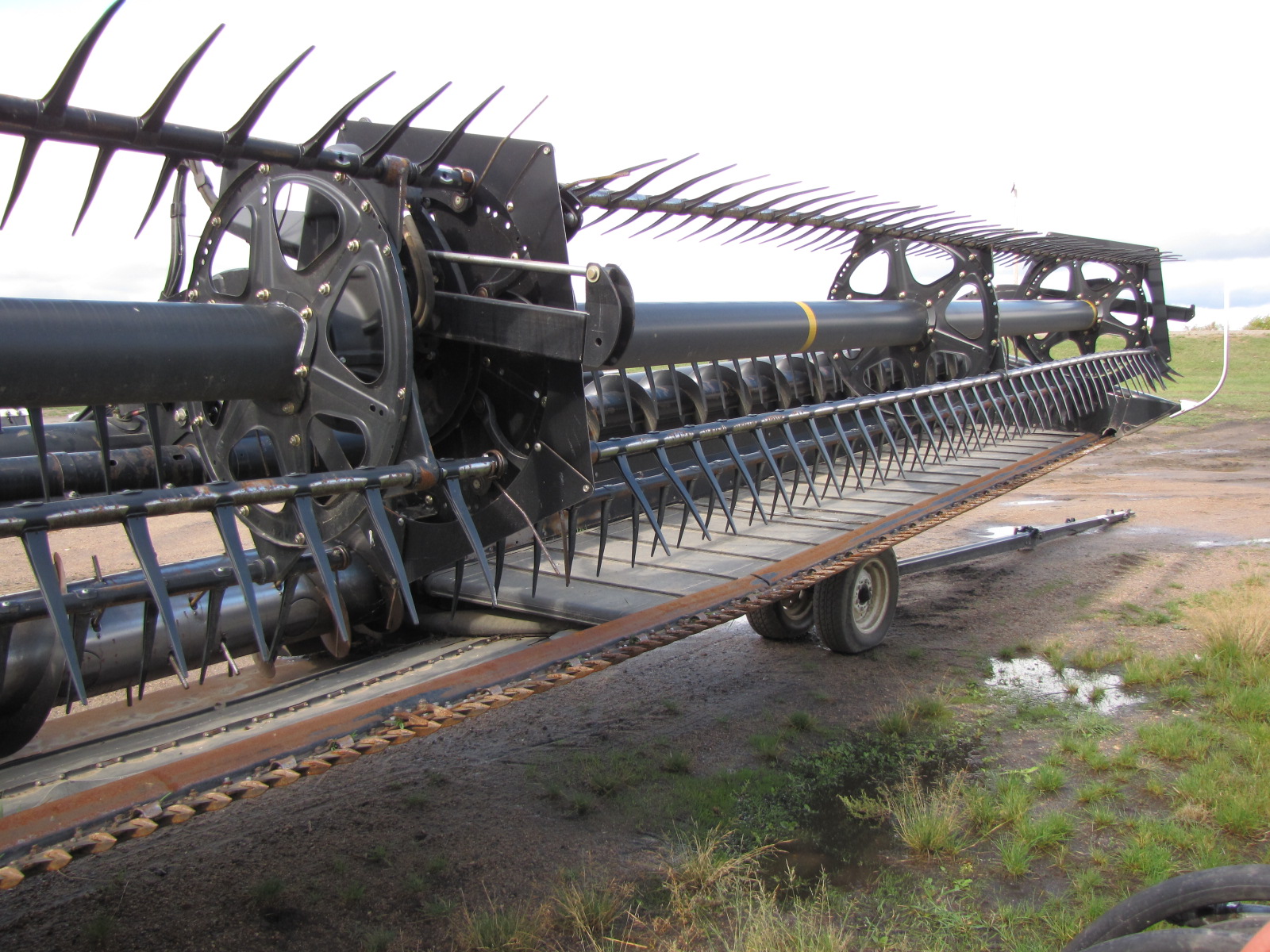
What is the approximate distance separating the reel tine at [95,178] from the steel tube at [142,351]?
0.25 meters

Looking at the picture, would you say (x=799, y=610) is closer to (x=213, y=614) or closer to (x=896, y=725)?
(x=896, y=725)

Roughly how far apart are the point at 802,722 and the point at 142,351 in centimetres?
360

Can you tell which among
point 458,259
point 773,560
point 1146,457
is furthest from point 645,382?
point 1146,457

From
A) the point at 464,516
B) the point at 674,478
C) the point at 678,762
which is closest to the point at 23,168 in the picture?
the point at 464,516

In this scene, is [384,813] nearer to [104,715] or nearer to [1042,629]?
[104,715]

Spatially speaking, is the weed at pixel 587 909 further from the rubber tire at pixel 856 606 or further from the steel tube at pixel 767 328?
the rubber tire at pixel 856 606

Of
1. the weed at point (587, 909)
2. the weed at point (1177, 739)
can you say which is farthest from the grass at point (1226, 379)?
the weed at point (587, 909)

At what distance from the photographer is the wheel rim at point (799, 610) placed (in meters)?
6.56

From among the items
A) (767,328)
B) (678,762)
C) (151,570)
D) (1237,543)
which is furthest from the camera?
(1237,543)

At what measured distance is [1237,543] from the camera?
8.84 metres

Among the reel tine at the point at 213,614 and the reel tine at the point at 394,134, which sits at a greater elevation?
the reel tine at the point at 394,134

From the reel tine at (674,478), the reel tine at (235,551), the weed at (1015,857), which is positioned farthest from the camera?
the reel tine at (674,478)

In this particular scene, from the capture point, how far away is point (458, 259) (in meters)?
3.44

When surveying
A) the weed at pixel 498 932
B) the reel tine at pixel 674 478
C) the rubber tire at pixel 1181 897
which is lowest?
the weed at pixel 498 932
